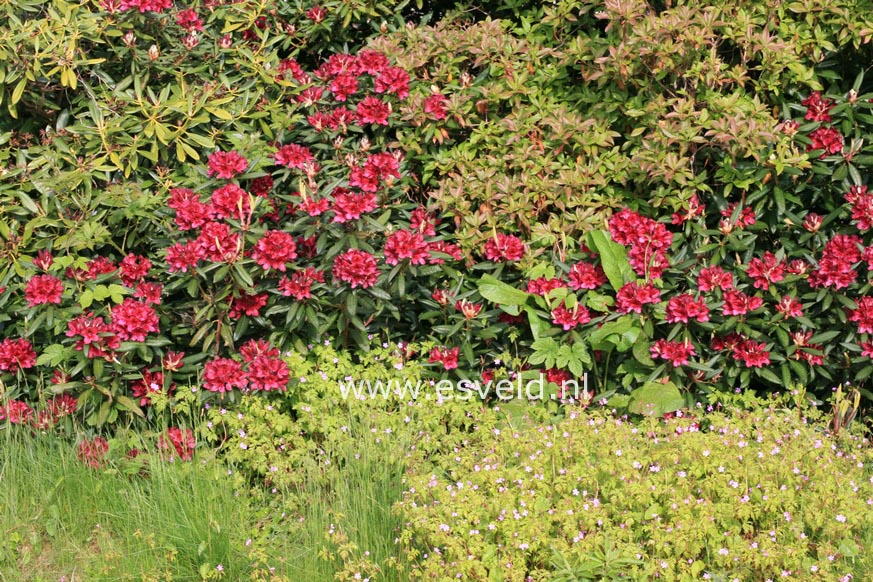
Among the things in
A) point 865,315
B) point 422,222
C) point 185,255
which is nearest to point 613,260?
point 422,222

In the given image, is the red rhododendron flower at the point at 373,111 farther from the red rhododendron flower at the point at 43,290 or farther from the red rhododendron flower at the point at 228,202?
the red rhododendron flower at the point at 43,290

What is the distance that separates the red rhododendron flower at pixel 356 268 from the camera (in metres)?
4.13

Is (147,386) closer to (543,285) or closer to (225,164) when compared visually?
(225,164)

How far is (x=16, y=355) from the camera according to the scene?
13.8 ft

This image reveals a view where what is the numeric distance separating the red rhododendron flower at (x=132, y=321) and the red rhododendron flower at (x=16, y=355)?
0.46m

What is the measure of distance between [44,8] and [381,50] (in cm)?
169

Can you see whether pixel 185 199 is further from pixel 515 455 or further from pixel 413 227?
pixel 515 455

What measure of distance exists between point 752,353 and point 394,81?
212cm

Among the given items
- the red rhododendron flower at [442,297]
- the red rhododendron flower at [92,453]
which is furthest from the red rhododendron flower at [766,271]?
the red rhododendron flower at [92,453]

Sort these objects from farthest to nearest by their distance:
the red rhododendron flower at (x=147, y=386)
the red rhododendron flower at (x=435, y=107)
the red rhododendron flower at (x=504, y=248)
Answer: the red rhododendron flower at (x=435, y=107), the red rhododendron flower at (x=504, y=248), the red rhododendron flower at (x=147, y=386)

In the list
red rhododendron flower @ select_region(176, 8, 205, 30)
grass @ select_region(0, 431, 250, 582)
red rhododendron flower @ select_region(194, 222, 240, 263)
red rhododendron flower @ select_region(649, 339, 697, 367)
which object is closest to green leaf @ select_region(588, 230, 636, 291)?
red rhododendron flower @ select_region(649, 339, 697, 367)

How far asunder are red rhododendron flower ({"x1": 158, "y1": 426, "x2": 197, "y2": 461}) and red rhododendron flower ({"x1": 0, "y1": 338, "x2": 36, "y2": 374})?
703 millimetres

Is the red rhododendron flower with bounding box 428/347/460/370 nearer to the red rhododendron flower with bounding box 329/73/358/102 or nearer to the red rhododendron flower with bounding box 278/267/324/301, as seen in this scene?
the red rhododendron flower with bounding box 278/267/324/301

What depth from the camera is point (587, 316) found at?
4.34 meters
